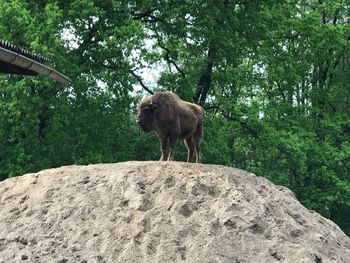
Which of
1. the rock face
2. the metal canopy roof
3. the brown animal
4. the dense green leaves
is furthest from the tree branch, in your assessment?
the rock face

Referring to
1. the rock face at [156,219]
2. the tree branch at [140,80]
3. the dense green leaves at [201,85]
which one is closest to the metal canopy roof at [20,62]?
the rock face at [156,219]

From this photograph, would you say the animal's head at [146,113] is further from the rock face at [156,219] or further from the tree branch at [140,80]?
the tree branch at [140,80]

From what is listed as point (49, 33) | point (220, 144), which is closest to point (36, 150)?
point (49, 33)

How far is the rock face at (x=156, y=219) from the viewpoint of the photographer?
947 cm

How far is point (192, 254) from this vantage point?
9383 mm

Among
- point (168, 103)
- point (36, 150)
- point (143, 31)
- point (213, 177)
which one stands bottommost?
point (36, 150)

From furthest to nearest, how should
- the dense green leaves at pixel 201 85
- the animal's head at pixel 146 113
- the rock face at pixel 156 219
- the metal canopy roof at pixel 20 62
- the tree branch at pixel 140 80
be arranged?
the tree branch at pixel 140 80, the dense green leaves at pixel 201 85, the animal's head at pixel 146 113, the metal canopy roof at pixel 20 62, the rock face at pixel 156 219

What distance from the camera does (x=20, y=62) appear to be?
11.1 meters

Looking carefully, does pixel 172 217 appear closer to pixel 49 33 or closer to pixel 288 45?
pixel 49 33

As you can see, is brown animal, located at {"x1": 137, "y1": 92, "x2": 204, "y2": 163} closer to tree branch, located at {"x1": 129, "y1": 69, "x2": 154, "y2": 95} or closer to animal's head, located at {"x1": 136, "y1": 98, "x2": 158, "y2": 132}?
animal's head, located at {"x1": 136, "y1": 98, "x2": 158, "y2": 132}

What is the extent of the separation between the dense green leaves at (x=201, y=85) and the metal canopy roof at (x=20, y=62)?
7.00 metres

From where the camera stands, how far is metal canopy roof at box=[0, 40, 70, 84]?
1072 cm

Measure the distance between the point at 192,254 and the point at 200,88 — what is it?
1666 cm

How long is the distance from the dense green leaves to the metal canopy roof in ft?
23.0
